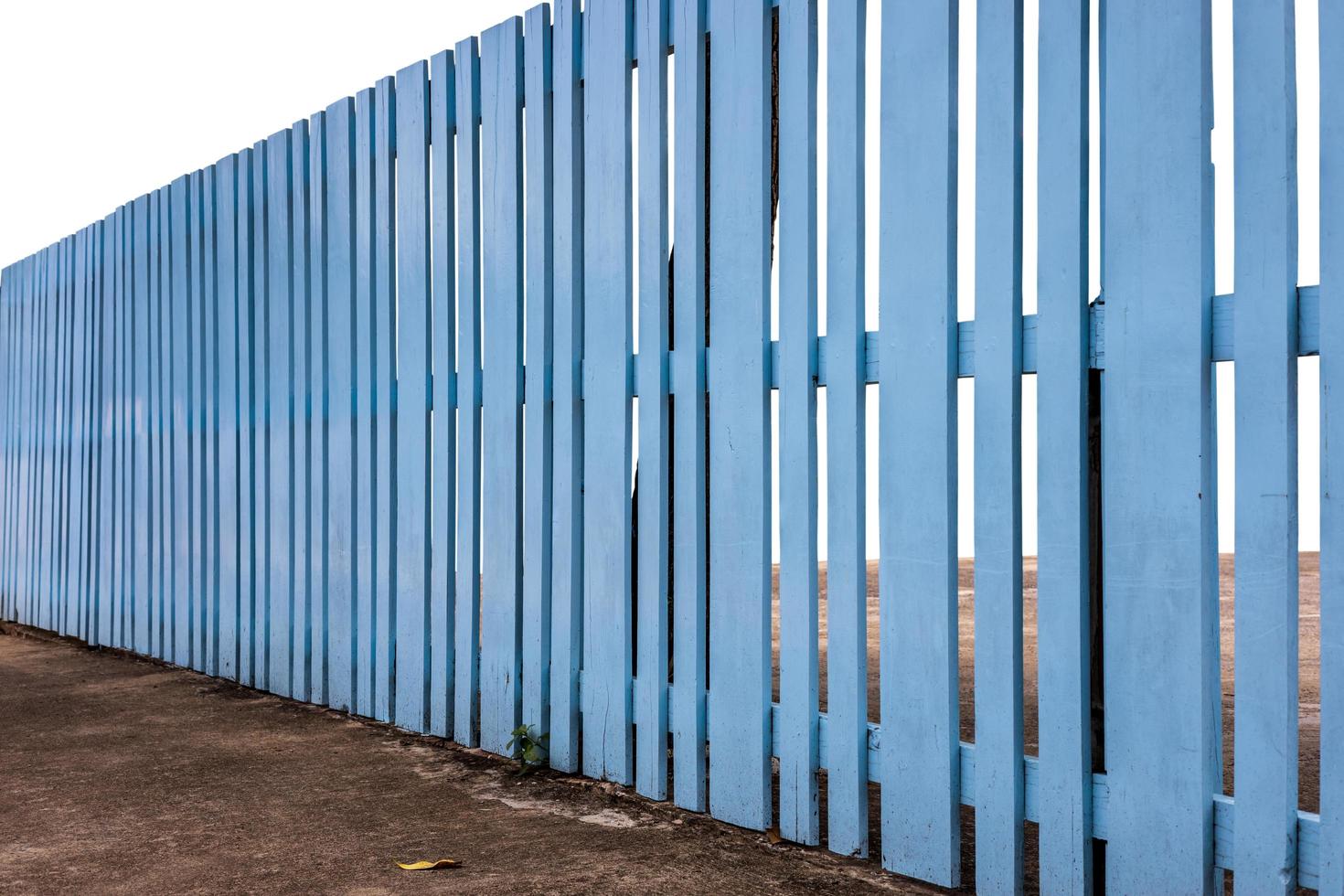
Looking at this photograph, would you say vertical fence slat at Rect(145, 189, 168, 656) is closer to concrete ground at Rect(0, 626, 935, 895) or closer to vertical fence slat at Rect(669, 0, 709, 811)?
concrete ground at Rect(0, 626, 935, 895)

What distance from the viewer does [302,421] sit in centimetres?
613

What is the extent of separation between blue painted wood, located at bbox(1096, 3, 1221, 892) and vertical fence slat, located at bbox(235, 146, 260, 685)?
4.92 m

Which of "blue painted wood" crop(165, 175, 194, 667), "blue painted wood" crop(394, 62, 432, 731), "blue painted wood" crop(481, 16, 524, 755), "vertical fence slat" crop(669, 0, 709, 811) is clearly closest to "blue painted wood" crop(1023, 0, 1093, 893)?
"vertical fence slat" crop(669, 0, 709, 811)

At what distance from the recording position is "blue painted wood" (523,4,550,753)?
15.1 ft

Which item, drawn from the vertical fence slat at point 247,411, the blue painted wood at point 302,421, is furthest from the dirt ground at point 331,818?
the vertical fence slat at point 247,411

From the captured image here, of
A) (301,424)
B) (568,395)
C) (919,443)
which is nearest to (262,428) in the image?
(301,424)

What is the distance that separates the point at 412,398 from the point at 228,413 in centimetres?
203

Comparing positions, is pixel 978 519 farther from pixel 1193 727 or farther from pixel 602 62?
pixel 602 62

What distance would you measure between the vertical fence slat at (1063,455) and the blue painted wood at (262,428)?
14.9ft

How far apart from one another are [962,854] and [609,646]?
1.37 m

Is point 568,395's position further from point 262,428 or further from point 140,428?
point 140,428

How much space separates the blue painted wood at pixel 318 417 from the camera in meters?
6.02

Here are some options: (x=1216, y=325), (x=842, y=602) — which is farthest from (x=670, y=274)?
(x=1216, y=325)

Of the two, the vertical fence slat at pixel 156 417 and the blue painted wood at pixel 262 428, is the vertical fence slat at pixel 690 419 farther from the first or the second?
the vertical fence slat at pixel 156 417
